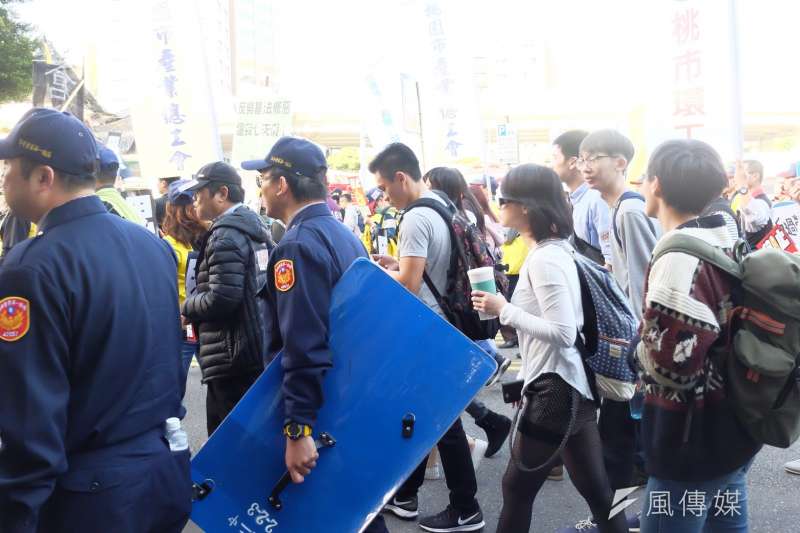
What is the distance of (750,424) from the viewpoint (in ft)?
6.95

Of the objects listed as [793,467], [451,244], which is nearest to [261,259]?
[451,244]

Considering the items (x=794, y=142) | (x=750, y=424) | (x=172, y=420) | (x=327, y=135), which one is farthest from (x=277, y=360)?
(x=794, y=142)

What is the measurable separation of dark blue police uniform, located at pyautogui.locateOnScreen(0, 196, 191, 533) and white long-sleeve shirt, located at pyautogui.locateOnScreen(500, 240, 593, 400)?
4.38 ft

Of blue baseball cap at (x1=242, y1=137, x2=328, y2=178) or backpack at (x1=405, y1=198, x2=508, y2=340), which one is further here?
backpack at (x1=405, y1=198, x2=508, y2=340)

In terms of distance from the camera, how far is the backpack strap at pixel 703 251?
2.10 m

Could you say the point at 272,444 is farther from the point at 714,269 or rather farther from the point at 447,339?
the point at 714,269

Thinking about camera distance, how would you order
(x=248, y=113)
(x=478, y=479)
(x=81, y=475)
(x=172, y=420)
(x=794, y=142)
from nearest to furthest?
(x=81, y=475) < (x=172, y=420) < (x=478, y=479) < (x=248, y=113) < (x=794, y=142)

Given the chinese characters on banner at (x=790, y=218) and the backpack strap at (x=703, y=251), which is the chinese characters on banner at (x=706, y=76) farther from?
the backpack strap at (x=703, y=251)

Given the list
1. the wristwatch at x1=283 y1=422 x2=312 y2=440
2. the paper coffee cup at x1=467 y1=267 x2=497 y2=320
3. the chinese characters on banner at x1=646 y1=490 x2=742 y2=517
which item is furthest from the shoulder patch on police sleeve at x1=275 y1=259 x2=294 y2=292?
the chinese characters on banner at x1=646 y1=490 x2=742 y2=517

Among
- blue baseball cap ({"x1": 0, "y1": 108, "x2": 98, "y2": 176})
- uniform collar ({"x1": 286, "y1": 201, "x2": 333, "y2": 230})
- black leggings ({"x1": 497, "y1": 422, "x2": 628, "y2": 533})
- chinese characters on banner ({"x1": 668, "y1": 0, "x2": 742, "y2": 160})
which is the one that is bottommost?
black leggings ({"x1": 497, "y1": 422, "x2": 628, "y2": 533})

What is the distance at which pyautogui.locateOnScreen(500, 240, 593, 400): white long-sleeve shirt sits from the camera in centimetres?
275

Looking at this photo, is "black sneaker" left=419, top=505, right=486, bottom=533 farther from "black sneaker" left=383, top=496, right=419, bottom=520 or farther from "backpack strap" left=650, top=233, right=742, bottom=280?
"backpack strap" left=650, top=233, right=742, bottom=280

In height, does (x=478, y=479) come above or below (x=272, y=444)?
below

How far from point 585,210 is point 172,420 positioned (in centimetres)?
334
